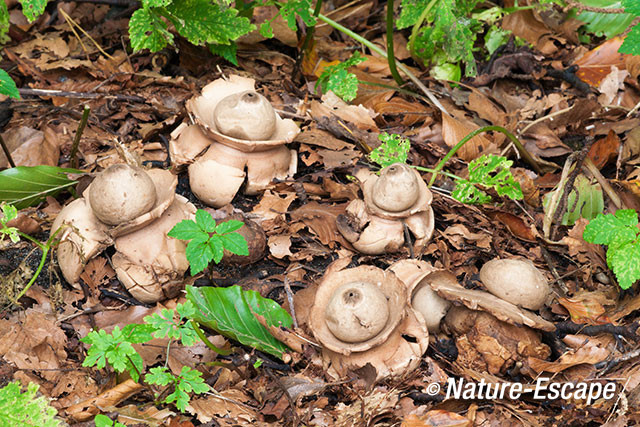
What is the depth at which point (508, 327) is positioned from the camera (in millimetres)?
2523

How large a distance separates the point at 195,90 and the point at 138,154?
1.88 feet

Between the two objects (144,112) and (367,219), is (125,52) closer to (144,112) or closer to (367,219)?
(144,112)

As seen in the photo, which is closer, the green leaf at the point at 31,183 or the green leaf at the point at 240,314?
the green leaf at the point at 240,314

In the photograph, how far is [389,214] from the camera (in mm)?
2877

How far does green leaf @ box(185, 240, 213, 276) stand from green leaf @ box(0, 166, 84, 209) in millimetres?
982

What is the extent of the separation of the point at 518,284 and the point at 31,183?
7.19 feet

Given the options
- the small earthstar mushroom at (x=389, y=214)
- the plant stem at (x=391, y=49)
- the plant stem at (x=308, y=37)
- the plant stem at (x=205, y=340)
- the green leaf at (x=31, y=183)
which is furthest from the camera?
the plant stem at (x=308, y=37)

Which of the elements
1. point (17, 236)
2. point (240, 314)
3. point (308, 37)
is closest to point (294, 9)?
point (308, 37)

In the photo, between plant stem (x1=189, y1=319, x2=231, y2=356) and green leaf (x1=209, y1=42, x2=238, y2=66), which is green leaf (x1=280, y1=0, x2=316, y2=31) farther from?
plant stem (x1=189, y1=319, x2=231, y2=356)

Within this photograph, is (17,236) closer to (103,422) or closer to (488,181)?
(103,422)

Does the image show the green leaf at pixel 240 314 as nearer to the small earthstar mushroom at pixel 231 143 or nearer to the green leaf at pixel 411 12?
the small earthstar mushroom at pixel 231 143

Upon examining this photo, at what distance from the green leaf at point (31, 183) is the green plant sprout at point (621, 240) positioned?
2.36 meters

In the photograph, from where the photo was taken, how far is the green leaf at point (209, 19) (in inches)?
137

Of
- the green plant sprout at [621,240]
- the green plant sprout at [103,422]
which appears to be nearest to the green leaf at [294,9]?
the green plant sprout at [621,240]
